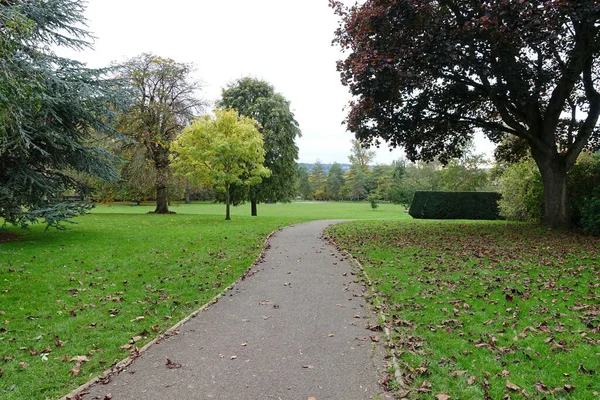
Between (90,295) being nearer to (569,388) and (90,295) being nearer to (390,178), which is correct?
(569,388)

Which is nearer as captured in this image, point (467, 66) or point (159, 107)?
point (467, 66)

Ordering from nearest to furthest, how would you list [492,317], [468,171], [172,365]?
[172,365]
[492,317]
[468,171]

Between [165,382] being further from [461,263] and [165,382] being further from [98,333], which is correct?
[461,263]

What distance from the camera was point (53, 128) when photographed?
1441 cm

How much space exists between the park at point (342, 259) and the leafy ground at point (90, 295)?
0.05 m

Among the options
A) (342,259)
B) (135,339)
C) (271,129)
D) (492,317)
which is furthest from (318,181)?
(135,339)

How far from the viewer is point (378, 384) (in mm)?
4227

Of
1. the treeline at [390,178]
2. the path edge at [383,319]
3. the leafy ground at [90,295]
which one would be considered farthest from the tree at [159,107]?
the path edge at [383,319]

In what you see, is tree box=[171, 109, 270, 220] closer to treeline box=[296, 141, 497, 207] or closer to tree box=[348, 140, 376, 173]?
treeline box=[296, 141, 497, 207]

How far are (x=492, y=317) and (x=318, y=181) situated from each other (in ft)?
338

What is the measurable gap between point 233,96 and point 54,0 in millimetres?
18458

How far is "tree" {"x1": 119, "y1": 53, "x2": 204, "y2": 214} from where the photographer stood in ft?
97.2

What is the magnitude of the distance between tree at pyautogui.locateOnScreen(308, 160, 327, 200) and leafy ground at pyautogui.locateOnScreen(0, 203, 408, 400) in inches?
3532

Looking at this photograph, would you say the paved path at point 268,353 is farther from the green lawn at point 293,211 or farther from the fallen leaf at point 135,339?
the green lawn at point 293,211
